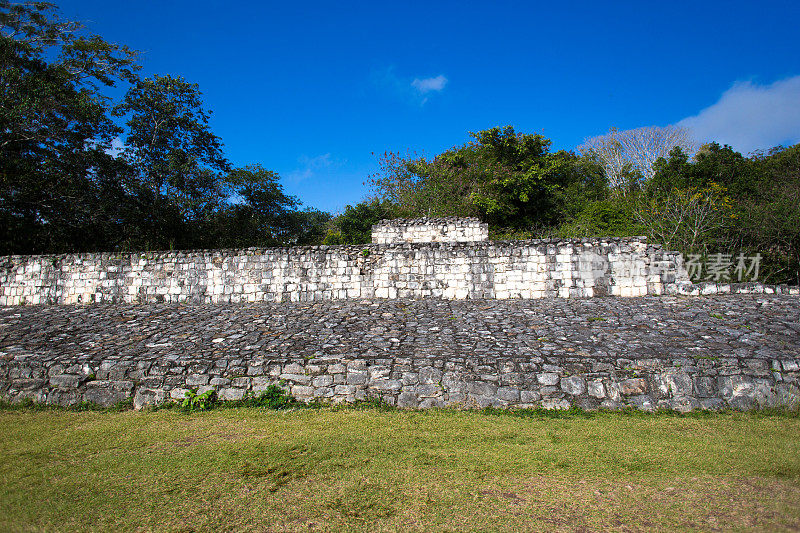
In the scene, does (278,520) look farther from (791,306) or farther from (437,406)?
(791,306)

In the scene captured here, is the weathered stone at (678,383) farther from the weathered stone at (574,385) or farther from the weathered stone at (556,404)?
the weathered stone at (556,404)

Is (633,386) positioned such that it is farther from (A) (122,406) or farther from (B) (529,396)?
(A) (122,406)

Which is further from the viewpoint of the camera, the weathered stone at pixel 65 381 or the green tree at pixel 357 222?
the green tree at pixel 357 222

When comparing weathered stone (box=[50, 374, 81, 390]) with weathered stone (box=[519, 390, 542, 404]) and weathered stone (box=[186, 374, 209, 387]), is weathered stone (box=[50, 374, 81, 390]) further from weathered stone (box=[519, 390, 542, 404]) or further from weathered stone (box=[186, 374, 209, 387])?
weathered stone (box=[519, 390, 542, 404])

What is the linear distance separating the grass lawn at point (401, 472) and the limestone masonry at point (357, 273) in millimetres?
5087

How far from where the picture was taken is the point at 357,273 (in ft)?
34.3

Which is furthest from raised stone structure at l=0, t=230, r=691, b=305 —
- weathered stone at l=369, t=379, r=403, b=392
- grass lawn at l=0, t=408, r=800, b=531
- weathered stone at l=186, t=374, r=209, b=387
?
grass lawn at l=0, t=408, r=800, b=531

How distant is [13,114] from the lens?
13.7 metres

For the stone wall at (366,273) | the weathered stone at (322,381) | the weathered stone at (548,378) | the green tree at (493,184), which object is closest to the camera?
the weathered stone at (548,378)

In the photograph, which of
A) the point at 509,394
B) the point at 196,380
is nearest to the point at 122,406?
the point at 196,380

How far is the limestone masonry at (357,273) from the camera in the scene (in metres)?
9.72

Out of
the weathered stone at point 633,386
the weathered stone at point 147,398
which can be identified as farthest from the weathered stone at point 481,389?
the weathered stone at point 147,398

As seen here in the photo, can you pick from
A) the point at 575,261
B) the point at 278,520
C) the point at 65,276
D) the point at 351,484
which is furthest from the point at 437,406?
the point at 65,276

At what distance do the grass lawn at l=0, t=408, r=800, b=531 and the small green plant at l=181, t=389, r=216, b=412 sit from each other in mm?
332
